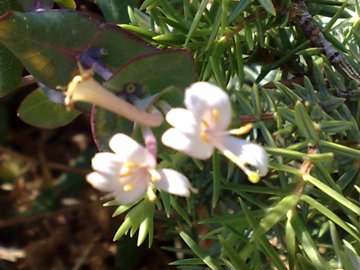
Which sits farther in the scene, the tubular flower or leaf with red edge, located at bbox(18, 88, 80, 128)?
leaf with red edge, located at bbox(18, 88, 80, 128)

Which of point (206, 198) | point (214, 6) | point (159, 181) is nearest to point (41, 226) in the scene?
point (206, 198)

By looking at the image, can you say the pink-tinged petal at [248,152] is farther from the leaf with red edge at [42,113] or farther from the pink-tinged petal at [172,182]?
the leaf with red edge at [42,113]

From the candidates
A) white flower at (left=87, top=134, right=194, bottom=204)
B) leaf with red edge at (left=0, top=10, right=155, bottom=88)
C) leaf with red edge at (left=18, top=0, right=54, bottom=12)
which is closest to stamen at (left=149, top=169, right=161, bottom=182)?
white flower at (left=87, top=134, right=194, bottom=204)

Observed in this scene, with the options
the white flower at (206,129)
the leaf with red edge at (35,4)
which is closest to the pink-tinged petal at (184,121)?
the white flower at (206,129)

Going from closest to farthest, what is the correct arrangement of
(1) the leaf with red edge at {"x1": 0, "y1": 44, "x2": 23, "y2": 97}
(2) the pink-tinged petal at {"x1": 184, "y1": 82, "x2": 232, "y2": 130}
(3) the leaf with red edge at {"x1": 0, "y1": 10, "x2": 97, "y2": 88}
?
1. (2) the pink-tinged petal at {"x1": 184, "y1": 82, "x2": 232, "y2": 130}
2. (3) the leaf with red edge at {"x1": 0, "y1": 10, "x2": 97, "y2": 88}
3. (1) the leaf with red edge at {"x1": 0, "y1": 44, "x2": 23, "y2": 97}

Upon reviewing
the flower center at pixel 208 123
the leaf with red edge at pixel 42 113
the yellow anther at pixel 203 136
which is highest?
the flower center at pixel 208 123

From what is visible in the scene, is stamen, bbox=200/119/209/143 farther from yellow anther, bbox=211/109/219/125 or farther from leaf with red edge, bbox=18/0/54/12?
leaf with red edge, bbox=18/0/54/12
